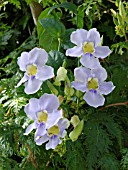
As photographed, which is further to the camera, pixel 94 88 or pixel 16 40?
pixel 16 40

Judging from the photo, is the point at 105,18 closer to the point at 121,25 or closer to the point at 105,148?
the point at 121,25

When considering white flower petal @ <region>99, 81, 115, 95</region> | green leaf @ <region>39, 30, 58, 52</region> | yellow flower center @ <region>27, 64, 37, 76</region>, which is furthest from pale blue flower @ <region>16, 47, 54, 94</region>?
green leaf @ <region>39, 30, 58, 52</region>

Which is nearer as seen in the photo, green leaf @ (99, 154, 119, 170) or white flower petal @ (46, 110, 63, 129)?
white flower petal @ (46, 110, 63, 129)

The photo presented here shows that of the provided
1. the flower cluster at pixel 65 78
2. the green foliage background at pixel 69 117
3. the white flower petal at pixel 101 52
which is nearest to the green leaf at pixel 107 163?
the green foliage background at pixel 69 117

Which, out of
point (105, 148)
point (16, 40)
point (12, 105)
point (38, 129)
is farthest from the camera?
point (16, 40)

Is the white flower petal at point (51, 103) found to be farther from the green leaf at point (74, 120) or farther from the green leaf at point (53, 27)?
the green leaf at point (53, 27)

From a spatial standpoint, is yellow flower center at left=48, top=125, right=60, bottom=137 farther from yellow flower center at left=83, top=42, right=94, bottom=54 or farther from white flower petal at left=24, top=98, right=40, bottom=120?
yellow flower center at left=83, top=42, right=94, bottom=54

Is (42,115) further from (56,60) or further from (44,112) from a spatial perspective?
(56,60)

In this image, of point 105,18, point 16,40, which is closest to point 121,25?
point 105,18
